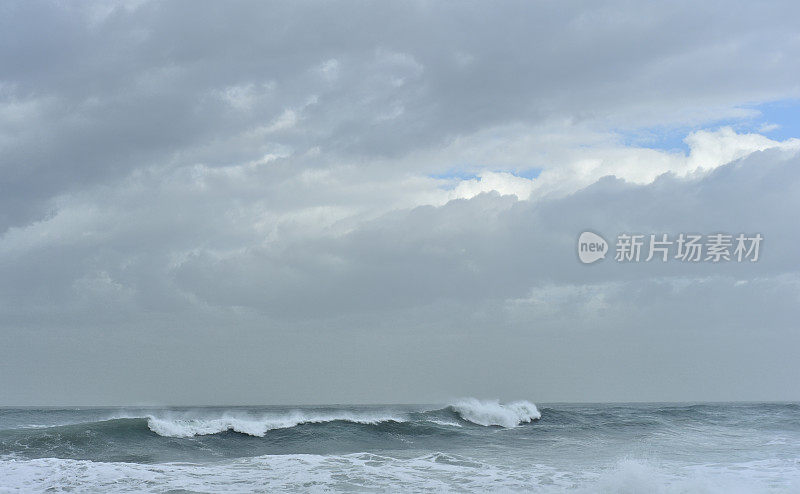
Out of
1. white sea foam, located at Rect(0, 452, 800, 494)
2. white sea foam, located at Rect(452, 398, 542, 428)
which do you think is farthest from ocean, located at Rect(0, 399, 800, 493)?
white sea foam, located at Rect(452, 398, 542, 428)

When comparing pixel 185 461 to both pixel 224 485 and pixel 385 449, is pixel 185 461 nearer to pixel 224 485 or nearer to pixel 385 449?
pixel 224 485

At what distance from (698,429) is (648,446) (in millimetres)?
8365

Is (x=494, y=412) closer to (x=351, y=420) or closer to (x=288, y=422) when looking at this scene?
(x=351, y=420)

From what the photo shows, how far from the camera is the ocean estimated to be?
634 inches

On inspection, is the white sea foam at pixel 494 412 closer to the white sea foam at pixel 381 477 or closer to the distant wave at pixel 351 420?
the distant wave at pixel 351 420

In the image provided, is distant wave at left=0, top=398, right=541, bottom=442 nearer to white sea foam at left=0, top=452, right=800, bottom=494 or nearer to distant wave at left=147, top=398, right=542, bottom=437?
distant wave at left=147, top=398, right=542, bottom=437

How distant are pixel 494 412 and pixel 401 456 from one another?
1485 centimetres

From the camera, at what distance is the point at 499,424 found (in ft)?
111

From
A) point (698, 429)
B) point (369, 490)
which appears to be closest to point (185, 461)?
point (369, 490)

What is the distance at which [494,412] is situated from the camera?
35344mm

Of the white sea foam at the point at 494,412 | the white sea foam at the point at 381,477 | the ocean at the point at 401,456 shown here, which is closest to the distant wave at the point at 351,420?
the white sea foam at the point at 494,412

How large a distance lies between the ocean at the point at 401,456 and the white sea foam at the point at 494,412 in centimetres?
46

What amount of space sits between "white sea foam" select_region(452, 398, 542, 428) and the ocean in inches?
18.0

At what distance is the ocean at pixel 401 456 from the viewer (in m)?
16.1
